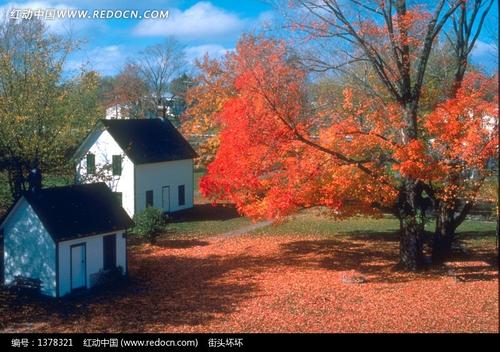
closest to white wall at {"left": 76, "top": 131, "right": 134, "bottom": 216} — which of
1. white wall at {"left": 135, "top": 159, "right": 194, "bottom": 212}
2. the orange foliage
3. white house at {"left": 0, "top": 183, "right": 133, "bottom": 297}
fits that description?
white wall at {"left": 135, "top": 159, "right": 194, "bottom": 212}

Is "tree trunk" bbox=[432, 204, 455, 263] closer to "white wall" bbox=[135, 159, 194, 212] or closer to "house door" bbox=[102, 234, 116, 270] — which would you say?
"house door" bbox=[102, 234, 116, 270]

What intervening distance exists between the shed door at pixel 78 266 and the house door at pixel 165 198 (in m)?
17.2

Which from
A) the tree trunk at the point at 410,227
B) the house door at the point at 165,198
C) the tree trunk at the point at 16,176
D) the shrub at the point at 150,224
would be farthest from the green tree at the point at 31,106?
the tree trunk at the point at 410,227

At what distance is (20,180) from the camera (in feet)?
88.6

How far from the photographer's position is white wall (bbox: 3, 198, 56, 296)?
1942cm

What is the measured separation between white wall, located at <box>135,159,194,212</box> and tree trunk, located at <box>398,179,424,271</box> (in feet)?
63.1

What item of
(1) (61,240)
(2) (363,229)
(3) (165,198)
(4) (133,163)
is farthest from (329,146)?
(3) (165,198)

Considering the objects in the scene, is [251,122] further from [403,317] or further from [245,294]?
[403,317]

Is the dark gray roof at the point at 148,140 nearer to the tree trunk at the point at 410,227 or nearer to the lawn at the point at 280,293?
the lawn at the point at 280,293

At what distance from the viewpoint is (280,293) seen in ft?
62.5

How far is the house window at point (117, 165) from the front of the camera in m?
35.4

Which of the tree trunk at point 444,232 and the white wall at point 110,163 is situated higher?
the white wall at point 110,163

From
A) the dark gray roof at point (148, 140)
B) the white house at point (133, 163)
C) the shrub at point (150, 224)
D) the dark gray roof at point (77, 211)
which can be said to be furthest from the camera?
the dark gray roof at point (148, 140)

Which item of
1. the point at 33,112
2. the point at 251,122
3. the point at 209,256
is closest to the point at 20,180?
the point at 33,112
